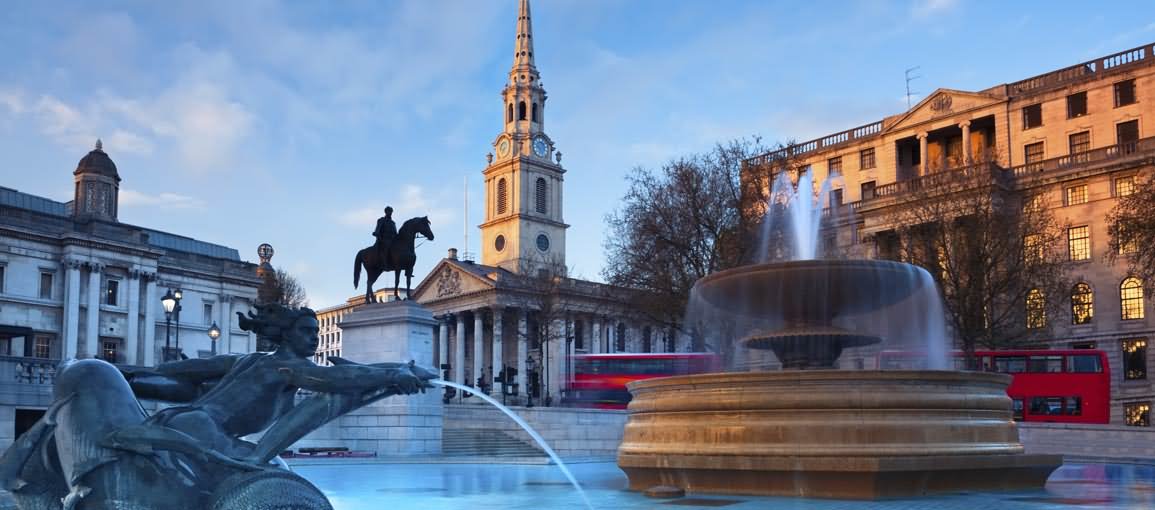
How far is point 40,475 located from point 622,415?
85.6ft

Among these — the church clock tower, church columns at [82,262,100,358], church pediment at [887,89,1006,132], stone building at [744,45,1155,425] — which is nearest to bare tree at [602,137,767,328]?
stone building at [744,45,1155,425]

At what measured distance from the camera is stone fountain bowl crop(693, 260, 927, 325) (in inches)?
525

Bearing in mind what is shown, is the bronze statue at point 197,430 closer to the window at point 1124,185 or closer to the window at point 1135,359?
the window at point 1135,359

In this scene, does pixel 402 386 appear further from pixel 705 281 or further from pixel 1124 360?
pixel 1124 360

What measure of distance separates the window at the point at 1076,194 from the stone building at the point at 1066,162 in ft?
0.15

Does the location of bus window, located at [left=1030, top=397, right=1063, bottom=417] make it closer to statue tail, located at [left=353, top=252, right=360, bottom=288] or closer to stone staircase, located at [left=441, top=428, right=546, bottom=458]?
stone staircase, located at [left=441, top=428, right=546, bottom=458]

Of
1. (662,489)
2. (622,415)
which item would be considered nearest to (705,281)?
(662,489)

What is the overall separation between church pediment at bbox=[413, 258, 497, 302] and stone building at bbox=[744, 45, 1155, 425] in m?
36.5

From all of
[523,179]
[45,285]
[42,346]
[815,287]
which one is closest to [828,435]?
[815,287]

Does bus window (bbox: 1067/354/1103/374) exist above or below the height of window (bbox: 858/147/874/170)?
below

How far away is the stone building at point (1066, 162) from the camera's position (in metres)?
45.5

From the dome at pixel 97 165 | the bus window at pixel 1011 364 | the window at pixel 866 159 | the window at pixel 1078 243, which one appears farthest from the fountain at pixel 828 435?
the dome at pixel 97 165

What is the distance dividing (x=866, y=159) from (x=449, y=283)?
142 feet

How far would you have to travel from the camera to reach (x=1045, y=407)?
108ft
